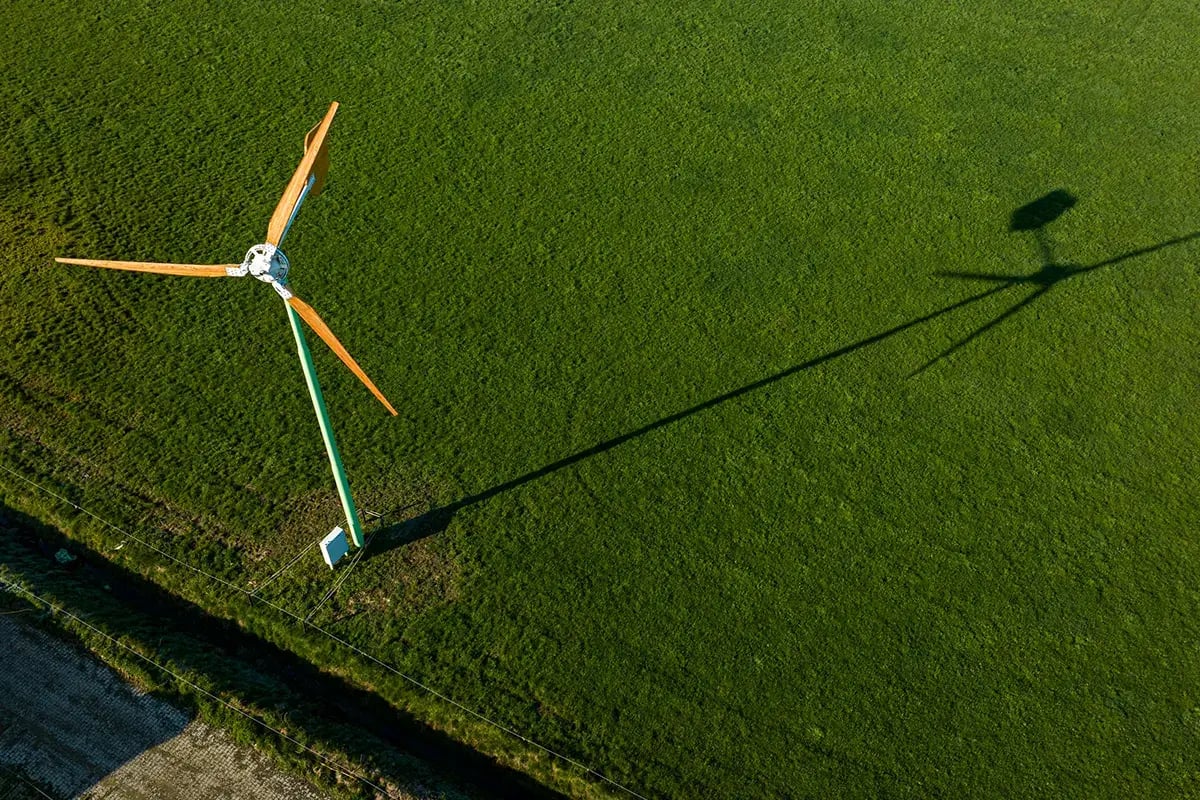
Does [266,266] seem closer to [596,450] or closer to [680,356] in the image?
[596,450]

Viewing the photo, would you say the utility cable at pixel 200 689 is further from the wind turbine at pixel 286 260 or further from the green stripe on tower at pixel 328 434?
the wind turbine at pixel 286 260

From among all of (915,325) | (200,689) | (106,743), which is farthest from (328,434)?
(915,325)

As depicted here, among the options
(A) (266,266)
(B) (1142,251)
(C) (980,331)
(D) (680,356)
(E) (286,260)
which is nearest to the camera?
(A) (266,266)

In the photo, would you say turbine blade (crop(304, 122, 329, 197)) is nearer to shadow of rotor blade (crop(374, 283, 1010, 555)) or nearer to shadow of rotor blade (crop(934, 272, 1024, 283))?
shadow of rotor blade (crop(374, 283, 1010, 555))

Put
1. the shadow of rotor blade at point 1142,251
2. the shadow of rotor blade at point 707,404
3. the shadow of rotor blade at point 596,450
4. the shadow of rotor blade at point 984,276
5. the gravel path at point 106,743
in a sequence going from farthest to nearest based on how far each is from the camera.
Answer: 1. the shadow of rotor blade at point 1142,251
2. the shadow of rotor blade at point 984,276
3. the shadow of rotor blade at point 707,404
4. the shadow of rotor blade at point 596,450
5. the gravel path at point 106,743

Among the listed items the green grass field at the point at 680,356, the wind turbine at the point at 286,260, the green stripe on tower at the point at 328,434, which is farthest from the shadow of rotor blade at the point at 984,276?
the wind turbine at the point at 286,260

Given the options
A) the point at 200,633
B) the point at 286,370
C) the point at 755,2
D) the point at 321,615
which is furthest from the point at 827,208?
the point at 200,633
